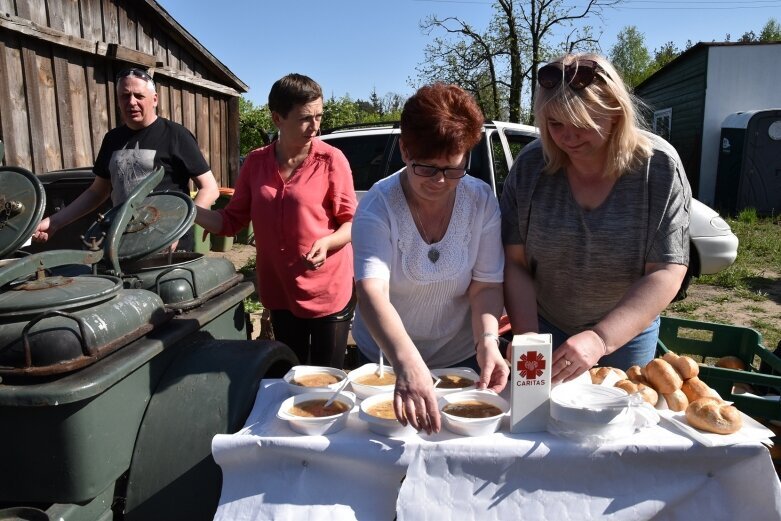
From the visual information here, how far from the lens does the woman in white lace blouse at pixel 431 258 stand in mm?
1624

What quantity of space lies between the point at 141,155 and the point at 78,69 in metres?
3.45

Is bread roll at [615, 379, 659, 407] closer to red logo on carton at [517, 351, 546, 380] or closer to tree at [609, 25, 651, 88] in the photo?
red logo on carton at [517, 351, 546, 380]

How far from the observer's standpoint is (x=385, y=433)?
1.53 meters

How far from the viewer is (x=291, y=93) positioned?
2.67 metres

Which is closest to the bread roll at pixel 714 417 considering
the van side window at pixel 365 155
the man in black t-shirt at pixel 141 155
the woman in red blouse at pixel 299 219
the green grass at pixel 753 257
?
the woman in red blouse at pixel 299 219

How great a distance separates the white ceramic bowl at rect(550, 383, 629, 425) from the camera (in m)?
1.49

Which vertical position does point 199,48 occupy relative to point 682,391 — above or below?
above

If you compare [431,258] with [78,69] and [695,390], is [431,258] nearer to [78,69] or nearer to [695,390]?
[695,390]

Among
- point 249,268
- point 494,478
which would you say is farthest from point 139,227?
point 249,268

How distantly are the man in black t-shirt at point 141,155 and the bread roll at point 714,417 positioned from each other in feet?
7.58

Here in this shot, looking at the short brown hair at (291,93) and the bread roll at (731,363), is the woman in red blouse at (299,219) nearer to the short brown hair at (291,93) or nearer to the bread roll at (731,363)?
the short brown hair at (291,93)

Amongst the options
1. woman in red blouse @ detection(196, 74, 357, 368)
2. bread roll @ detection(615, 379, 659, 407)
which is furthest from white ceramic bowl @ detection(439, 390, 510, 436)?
woman in red blouse @ detection(196, 74, 357, 368)

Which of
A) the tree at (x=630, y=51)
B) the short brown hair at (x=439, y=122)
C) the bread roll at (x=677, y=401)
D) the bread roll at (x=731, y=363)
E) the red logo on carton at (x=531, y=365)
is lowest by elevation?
the bread roll at (x=731, y=363)

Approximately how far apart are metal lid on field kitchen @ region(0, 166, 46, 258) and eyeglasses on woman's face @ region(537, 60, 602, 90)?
5.11ft
